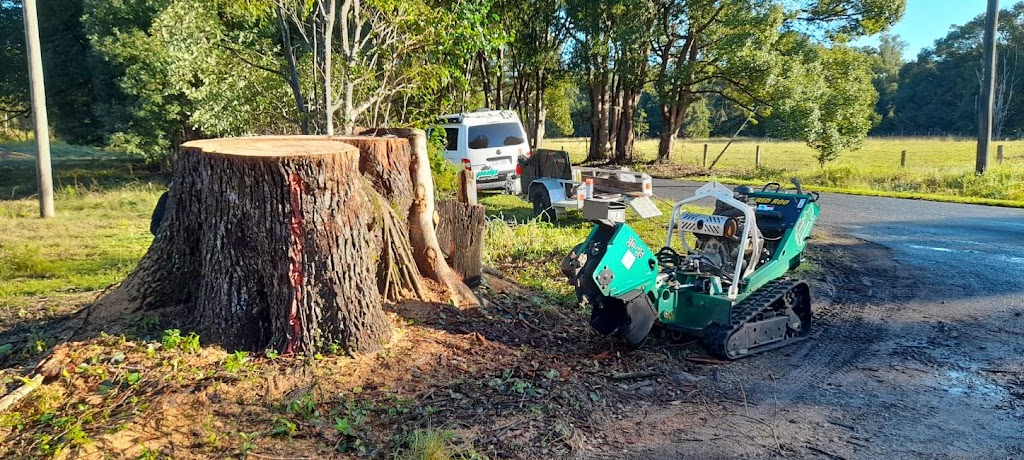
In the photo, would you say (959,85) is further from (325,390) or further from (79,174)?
(325,390)

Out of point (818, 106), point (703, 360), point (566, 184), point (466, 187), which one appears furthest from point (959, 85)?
point (703, 360)

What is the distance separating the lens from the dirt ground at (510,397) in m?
3.70

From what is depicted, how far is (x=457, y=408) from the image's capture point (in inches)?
167

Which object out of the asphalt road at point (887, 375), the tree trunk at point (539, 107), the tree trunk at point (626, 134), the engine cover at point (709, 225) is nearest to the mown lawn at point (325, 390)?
the asphalt road at point (887, 375)

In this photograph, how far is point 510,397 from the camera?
14.7 feet

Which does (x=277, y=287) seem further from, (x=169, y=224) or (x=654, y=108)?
(x=654, y=108)

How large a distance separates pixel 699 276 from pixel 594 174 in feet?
22.1

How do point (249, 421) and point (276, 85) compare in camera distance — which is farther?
point (276, 85)

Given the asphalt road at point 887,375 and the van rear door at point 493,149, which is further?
the van rear door at point 493,149

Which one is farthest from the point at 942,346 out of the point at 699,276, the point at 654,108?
the point at 654,108

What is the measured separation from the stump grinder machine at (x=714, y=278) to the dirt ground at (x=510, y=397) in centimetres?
24

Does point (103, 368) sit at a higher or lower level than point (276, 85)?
lower

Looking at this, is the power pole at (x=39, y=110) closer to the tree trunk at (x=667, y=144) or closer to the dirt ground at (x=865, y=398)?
the dirt ground at (x=865, y=398)

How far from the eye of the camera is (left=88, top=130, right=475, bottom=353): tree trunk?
14.2 feet
